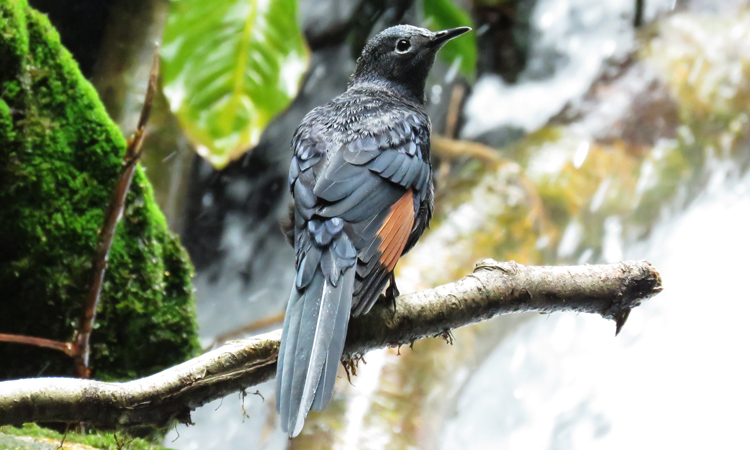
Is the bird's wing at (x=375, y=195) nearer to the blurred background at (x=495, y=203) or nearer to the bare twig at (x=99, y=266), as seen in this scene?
the bare twig at (x=99, y=266)

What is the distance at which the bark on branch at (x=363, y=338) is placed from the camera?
1.68 meters

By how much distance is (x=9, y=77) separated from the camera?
9.13 feet

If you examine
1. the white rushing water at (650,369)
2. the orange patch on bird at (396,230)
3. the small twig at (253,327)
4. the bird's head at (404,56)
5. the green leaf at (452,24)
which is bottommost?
the white rushing water at (650,369)

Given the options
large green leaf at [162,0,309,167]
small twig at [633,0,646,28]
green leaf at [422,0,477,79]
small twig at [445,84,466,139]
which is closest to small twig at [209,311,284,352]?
Answer: large green leaf at [162,0,309,167]

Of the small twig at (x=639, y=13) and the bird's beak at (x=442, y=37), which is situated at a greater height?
the bird's beak at (x=442, y=37)

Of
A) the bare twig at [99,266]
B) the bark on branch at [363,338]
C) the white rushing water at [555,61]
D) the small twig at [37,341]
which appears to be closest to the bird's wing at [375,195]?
the bark on branch at [363,338]

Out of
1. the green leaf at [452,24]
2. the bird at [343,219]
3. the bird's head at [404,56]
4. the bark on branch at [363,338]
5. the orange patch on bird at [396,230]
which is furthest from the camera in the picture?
the green leaf at [452,24]

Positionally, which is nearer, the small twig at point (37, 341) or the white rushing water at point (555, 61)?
the small twig at point (37, 341)

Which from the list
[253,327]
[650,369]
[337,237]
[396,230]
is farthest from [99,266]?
[650,369]

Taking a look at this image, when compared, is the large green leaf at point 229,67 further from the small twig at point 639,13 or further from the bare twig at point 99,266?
the small twig at point 639,13

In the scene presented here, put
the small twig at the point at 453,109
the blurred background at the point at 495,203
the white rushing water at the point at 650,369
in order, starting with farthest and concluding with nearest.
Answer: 1. the small twig at the point at 453,109
2. the white rushing water at the point at 650,369
3. the blurred background at the point at 495,203

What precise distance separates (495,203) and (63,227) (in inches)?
139

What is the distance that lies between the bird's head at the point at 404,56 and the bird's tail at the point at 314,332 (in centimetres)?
125

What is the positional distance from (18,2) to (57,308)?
1361mm
